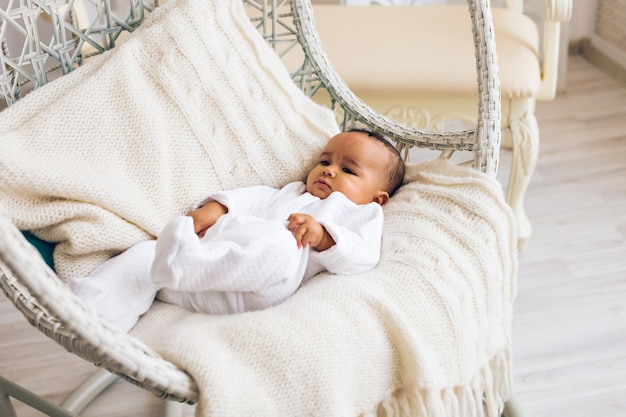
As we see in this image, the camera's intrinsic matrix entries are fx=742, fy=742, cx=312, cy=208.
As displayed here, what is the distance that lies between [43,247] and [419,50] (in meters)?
0.96

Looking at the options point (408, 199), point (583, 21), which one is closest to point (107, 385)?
point (408, 199)

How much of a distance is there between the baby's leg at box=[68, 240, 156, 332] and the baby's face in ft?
0.97

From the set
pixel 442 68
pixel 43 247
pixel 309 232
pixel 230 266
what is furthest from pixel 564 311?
pixel 43 247

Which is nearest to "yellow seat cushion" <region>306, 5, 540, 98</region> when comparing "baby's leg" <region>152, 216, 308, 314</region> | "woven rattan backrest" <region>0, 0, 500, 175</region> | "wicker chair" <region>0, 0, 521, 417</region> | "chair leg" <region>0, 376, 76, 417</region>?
"wicker chair" <region>0, 0, 521, 417</region>

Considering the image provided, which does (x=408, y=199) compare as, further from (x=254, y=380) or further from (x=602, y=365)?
(x=602, y=365)

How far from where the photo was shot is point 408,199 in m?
1.13

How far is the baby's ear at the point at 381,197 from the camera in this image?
1.17 metres

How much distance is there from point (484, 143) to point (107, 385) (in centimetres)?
86

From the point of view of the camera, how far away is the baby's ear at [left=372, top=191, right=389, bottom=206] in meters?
1.17

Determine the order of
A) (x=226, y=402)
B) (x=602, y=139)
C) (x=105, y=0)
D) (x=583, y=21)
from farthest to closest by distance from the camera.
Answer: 1. (x=583, y=21)
2. (x=602, y=139)
3. (x=105, y=0)
4. (x=226, y=402)

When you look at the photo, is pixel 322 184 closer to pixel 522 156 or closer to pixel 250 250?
pixel 250 250

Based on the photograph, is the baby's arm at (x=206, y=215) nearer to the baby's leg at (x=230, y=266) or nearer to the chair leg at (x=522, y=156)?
the baby's leg at (x=230, y=266)

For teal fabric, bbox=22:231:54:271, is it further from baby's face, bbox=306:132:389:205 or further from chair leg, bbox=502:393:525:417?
chair leg, bbox=502:393:525:417

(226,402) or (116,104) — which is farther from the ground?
(116,104)
